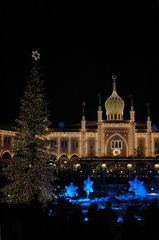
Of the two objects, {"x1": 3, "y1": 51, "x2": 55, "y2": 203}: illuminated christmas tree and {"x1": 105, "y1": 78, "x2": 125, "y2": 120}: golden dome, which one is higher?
{"x1": 105, "y1": 78, "x2": 125, "y2": 120}: golden dome

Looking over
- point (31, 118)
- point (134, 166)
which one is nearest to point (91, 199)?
point (31, 118)

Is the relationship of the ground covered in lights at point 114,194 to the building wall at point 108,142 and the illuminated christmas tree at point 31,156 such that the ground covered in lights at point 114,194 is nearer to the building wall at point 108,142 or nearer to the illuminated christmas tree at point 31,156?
the illuminated christmas tree at point 31,156

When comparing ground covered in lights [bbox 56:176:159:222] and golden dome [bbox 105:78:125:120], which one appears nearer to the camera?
ground covered in lights [bbox 56:176:159:222]

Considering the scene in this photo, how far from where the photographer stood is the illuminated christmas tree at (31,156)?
17.0 meters

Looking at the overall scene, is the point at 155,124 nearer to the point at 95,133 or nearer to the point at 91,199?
the point at 95,133

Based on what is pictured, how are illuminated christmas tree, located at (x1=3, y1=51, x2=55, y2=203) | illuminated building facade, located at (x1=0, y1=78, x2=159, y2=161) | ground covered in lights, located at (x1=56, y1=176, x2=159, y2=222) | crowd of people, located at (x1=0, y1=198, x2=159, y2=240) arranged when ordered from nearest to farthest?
1. crowd of people, located at (x1=0, y1=198, x2=159, y2=240)
2. illuminated christmas tree, located at (x1=3, y1=51, x2=55, y2=203)
3. ground covered in lights, located at (x1=56, y1=176, x2=159, y2=222)
4. illuminated building facade, located at (x1=0, y1=78, x2=159, y2=161)

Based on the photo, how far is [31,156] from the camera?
1767cm

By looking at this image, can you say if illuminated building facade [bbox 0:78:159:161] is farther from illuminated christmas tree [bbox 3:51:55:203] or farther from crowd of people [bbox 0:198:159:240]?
crowd of people [bbox 0:198:159:240]

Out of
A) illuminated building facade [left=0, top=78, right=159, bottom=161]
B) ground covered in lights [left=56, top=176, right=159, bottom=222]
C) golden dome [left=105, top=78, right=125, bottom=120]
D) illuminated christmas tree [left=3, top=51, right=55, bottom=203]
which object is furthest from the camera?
golden dome [left=105, top=78, right=125, bottom=120]

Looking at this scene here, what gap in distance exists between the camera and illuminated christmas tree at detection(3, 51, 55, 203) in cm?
1703

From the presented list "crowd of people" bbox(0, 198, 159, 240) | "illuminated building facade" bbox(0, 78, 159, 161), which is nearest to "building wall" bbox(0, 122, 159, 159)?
"illuminated building facade" bbox(0, 78, 159, 161)

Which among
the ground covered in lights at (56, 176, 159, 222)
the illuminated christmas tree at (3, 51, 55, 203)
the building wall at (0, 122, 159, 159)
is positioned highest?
the building wall at (0, 122, 159, 159)

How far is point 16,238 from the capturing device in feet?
26.0

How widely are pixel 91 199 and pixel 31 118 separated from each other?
32.6ft
